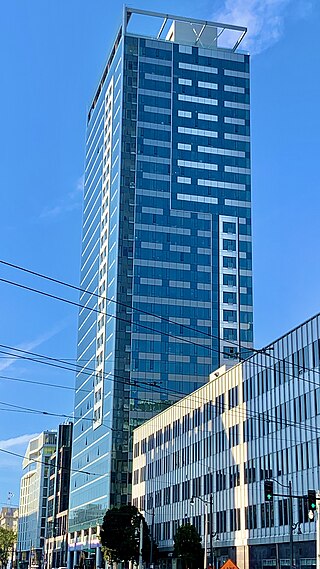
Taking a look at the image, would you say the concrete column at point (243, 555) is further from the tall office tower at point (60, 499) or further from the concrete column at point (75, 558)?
the tall office tower at point (60, 499)

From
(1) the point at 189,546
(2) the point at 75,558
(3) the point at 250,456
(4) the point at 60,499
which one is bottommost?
(2) the point at 75,558

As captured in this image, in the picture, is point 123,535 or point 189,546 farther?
point 123,535

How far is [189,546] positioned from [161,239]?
7098 centimetres

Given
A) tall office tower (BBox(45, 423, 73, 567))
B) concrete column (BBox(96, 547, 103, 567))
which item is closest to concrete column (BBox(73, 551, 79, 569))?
tall office tower (BBox(45, 423, 73, 567))

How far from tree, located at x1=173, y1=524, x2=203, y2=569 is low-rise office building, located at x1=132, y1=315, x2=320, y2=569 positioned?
1442 mm

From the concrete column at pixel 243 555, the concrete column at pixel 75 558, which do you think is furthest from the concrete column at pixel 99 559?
the concrete column at pixel 243 555

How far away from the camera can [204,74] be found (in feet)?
514

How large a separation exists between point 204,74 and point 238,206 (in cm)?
2709

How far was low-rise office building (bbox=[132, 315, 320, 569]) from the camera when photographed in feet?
225

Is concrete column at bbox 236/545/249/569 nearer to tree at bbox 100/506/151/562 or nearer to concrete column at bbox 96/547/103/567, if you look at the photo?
tree at bbox 100/506/151/562

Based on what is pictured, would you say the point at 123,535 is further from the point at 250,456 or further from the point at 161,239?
the point at 161,239

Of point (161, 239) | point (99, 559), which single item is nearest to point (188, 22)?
point (161, 239)

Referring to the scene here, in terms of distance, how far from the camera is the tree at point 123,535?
9931cm

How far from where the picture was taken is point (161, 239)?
480ft
